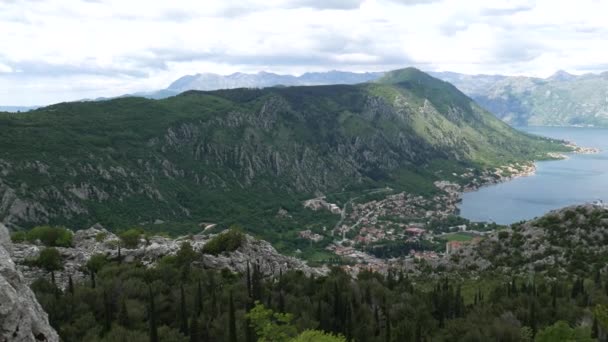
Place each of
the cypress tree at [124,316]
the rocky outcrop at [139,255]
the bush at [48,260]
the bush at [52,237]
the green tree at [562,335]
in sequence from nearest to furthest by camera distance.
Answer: the green tree at [562,335] < the cypress tree at [124,316] < the bush at [48,260] < the rocky outcrop at [139,255] < the bush at [52,237]

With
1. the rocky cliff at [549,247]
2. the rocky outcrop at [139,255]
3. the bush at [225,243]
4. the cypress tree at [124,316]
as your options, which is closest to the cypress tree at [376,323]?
the rocky outcrop at [139,255]

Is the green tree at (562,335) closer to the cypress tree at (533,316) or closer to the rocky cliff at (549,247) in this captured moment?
the cypress tree at (533,316)

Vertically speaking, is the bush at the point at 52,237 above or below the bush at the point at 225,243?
above

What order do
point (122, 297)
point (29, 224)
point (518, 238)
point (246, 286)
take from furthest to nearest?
point (29, 224) < point (518, 238) < point (246, 286) < point (122, 297)

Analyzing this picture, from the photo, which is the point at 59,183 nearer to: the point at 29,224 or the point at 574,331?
the point at 29,224

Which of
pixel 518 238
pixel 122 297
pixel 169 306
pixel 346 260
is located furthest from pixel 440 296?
pixel 346 260

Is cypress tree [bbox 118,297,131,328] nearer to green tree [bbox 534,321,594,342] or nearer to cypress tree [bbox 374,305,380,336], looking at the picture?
cypress tree [bbox 374,305,380,336]
